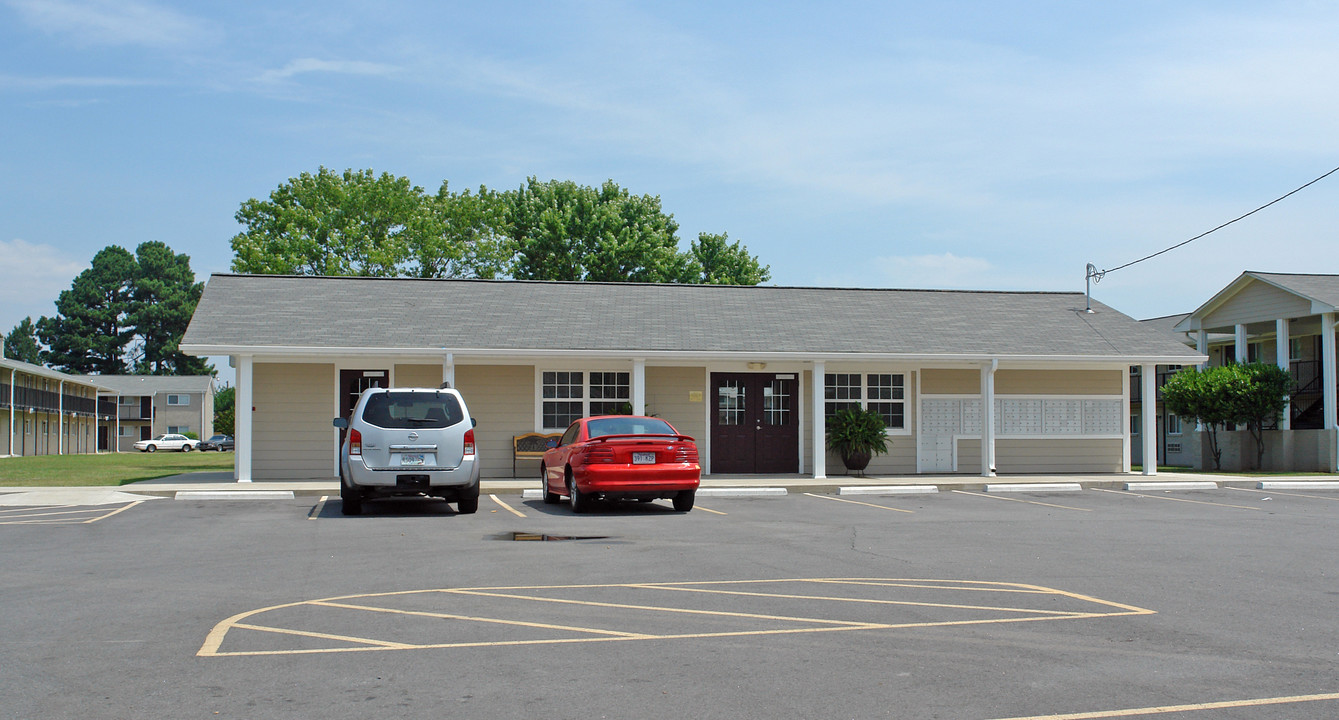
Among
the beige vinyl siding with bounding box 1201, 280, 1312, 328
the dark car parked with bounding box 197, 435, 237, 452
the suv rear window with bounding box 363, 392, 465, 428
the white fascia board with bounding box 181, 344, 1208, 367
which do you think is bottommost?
the dark car parked with bounding box 197, 435, 237, 452

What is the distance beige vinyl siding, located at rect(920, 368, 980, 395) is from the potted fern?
151 cm

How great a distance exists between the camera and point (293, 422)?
795 inches

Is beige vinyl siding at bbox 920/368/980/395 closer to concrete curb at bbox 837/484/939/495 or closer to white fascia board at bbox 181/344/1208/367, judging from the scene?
white fascia board at bbox 181/344/1208/367

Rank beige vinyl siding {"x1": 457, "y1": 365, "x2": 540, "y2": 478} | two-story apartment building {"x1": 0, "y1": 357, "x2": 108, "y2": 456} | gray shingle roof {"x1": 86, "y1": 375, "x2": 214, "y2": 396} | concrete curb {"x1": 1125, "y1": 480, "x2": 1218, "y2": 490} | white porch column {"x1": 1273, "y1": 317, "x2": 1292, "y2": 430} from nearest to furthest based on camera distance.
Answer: concrete curb {"x1": 1125, "y1": 480, "x2": 1218, "y2": 490}
beige vinyl siding {"x1": 457, "y1": 365, "x2": 540, "y2": 478}
white porch column {"x1": 1273, "y1": 317, "x2": 1292, "y2": 430}
two-story apartment building {"x1": 0, "y1": 357, "x2": 108, "y2": 456}
gray shingle roof {"x1": 86, "y1": 375, "x2": 214, "y2": 396}

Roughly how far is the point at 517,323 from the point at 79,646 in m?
15.7

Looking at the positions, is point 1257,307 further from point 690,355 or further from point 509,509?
point 509,509

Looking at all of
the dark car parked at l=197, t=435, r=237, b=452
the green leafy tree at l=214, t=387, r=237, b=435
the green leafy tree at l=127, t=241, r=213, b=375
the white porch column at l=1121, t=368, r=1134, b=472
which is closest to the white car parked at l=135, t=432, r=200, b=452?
the dark car parked at l=197, t=435, r=237, b=452

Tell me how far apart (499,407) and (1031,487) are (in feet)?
33.9

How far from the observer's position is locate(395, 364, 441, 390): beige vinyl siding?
20641 mm

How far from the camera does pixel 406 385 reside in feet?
67.8

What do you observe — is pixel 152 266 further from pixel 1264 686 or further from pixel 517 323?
pixel 1264 686

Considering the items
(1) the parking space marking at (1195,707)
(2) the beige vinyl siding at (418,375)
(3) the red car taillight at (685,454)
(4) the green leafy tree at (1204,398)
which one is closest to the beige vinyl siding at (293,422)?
(2) the beige vinyl siding at (418,375)

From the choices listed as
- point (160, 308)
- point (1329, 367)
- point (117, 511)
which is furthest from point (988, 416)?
point (160, 308)

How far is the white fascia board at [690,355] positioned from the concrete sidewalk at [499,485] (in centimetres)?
237
